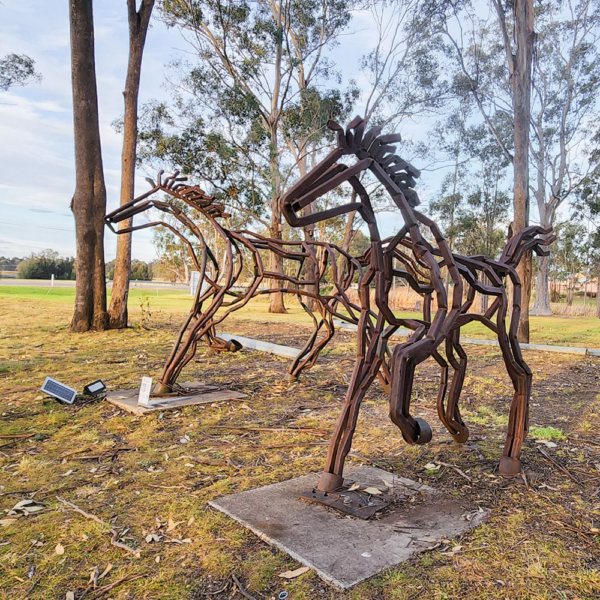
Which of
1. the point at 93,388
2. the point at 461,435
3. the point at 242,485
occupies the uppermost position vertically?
the point at 461,435

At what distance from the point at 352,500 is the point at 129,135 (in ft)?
34.6

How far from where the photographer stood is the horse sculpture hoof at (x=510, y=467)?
130 inches

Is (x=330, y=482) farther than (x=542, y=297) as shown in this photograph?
No

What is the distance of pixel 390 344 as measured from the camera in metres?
10.5

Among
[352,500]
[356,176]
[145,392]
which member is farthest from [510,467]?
[145,392]

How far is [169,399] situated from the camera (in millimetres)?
5145

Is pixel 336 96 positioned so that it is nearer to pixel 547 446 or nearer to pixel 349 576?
pixel 547 446

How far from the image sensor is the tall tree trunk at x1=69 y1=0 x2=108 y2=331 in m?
10.1

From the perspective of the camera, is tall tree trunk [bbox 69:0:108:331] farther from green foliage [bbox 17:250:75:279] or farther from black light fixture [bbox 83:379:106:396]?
green foliage [bbox 17:250:75:279]

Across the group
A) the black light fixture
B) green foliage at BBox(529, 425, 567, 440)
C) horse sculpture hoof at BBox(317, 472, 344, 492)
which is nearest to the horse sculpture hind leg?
horse sculpture hoof at BBox(317, 472, 344, 492)

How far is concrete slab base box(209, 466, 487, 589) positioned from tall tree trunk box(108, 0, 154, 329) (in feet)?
28.9

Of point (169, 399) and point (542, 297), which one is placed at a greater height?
point (542, 297)

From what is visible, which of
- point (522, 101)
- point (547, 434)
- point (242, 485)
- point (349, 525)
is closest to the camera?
point (349, 525)

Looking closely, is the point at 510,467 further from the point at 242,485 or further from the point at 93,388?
the point at 93,388
